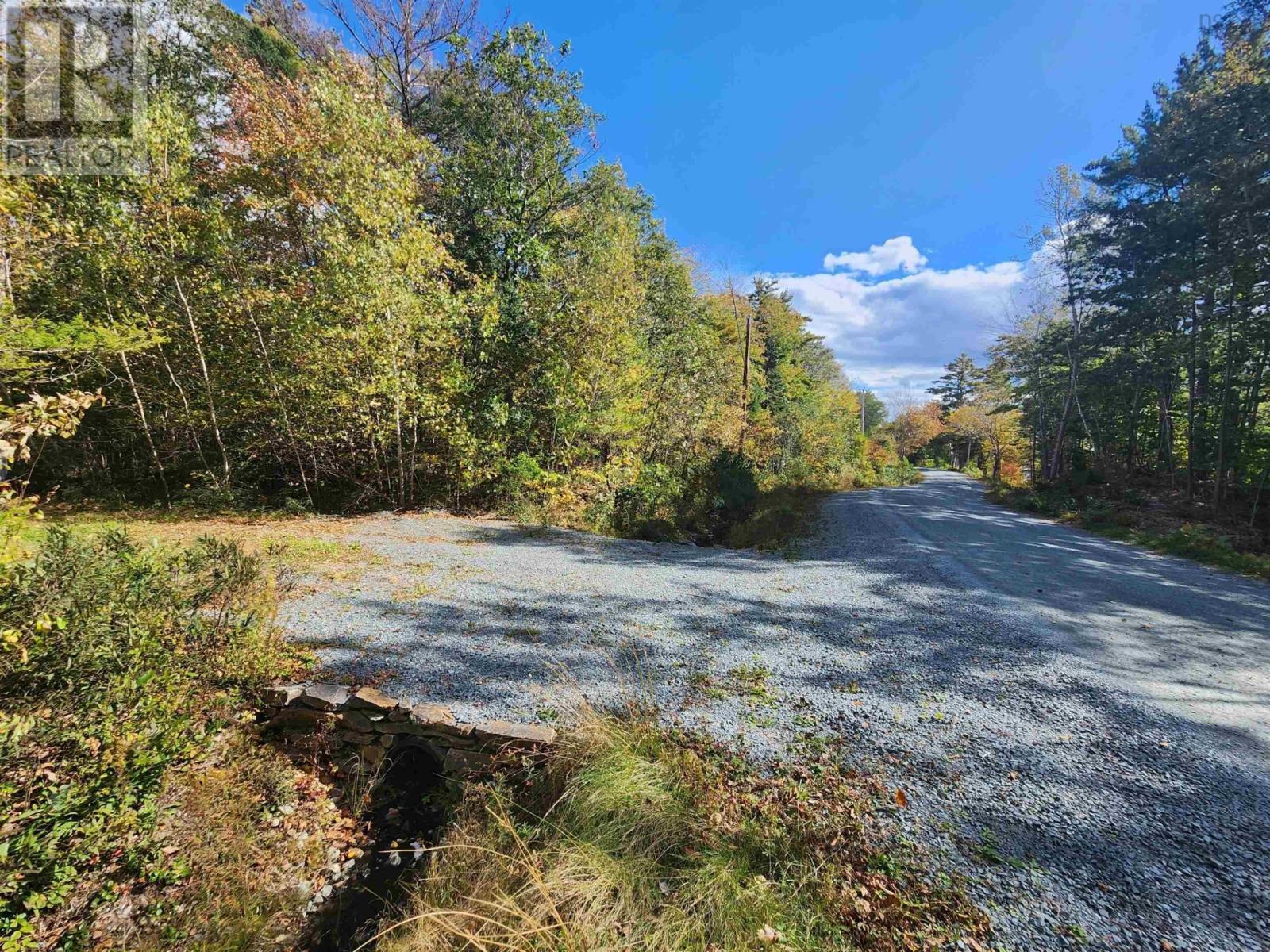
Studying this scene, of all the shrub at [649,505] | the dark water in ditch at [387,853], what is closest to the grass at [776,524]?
the shrub at [649,505]

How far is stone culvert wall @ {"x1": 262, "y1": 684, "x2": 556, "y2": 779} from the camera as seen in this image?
2484 millimetres

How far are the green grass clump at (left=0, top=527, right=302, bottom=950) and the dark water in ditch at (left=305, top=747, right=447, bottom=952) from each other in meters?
0.64

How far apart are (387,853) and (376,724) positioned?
2.13ft

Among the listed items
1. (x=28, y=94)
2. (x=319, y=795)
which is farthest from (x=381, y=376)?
(x=319, y=795)

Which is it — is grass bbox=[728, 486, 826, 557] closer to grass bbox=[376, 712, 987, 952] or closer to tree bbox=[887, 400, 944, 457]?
grass bbox=[376, 712, 987, 952]

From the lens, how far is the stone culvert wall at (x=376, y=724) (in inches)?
97.8

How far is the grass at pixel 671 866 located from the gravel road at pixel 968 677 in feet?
0.80

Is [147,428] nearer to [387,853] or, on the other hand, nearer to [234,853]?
[234,853]

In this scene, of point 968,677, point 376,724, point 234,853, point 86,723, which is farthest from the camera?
point 968,677

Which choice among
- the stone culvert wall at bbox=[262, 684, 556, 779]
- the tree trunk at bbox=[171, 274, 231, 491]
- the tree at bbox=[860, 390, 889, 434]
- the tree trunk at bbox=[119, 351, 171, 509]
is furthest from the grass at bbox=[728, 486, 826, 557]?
the tree at bbox=[860, 390, 889, 434]

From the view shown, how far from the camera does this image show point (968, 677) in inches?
123

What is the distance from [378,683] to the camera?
2877mm

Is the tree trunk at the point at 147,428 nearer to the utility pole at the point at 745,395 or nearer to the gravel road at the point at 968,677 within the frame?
the gravel road at the point at 968,677

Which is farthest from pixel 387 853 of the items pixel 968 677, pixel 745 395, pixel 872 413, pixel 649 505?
pixel 872 413
